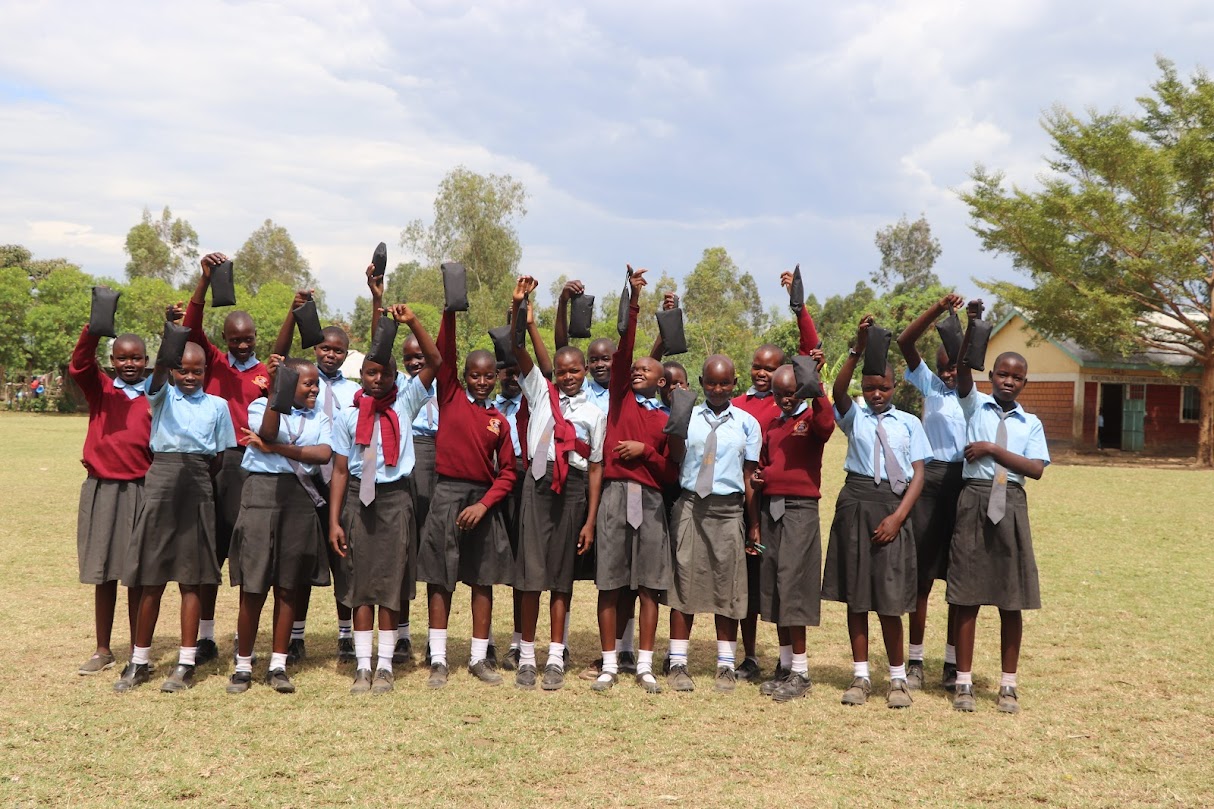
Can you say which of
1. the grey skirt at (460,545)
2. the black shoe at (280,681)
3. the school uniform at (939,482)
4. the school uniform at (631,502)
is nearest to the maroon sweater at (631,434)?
the school uniform at (631,502)

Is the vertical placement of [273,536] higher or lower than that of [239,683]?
higher

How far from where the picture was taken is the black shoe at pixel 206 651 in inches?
237

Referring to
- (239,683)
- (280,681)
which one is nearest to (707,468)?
(280,681)

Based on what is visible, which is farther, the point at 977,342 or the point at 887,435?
the point at 887,435

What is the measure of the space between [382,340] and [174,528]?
1.58m

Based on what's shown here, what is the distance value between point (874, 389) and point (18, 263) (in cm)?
6805

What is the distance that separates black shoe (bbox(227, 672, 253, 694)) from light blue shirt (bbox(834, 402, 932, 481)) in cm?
355

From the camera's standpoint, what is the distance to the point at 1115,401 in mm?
32031

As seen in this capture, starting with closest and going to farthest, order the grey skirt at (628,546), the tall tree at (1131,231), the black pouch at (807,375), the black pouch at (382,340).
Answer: the black pouch at (807,375), the black pouch at (382,340), the grey skirt at (628,546), the tall tree at (1131,231)

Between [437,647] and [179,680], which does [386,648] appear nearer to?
[437,647]

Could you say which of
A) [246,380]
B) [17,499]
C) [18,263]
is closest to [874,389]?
[246,380]

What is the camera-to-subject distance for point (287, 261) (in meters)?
72.2

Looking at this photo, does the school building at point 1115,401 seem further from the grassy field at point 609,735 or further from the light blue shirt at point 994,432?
the light blue shirt at point 994,432

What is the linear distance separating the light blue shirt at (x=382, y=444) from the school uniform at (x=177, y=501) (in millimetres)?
735
